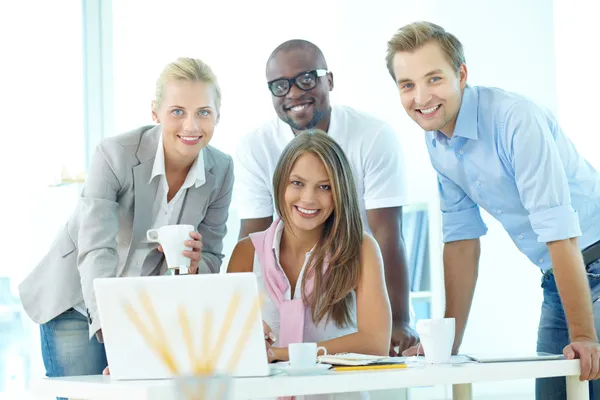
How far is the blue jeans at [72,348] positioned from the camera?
7.17ft

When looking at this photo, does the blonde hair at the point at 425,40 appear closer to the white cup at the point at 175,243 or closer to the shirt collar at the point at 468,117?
the shirt collar at the point at 468,117

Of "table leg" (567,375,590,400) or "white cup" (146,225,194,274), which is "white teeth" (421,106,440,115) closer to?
"white cup" (146,225,194,274)

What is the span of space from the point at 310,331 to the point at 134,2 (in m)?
2.28

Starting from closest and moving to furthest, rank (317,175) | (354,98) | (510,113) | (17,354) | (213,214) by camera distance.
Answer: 1. (510,113)
2. (317,175)
3. (213,214)
4. (17,354)
5. (354,98)

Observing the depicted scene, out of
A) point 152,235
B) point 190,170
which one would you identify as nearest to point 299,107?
point 190,170

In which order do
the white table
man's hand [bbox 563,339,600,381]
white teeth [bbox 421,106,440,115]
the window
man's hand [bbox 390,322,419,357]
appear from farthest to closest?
the window → man's hand [bbox 390,322,419,357] → white teeth [bbox 421,106,440,115] → man's hand [bbox 563,339,600,381] → the white table

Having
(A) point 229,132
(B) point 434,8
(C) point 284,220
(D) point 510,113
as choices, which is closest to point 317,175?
(C) point 284,220

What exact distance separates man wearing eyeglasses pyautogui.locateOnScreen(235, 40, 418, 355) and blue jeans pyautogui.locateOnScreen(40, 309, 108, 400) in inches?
25.8

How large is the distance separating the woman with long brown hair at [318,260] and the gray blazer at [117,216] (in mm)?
162

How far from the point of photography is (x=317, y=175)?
7.15 feet

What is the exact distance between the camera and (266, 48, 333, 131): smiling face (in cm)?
264

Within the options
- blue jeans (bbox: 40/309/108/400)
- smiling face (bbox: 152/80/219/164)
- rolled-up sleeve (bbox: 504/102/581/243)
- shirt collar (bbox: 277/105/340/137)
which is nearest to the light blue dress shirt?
rolled-up sleeve (bbox: 504/102/581/243)

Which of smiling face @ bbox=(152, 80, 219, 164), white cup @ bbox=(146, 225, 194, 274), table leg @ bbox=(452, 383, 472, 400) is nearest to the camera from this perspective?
table leg @ bbox=(452, 383, 472, 400)

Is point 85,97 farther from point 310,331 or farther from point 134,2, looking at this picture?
point 310,331
